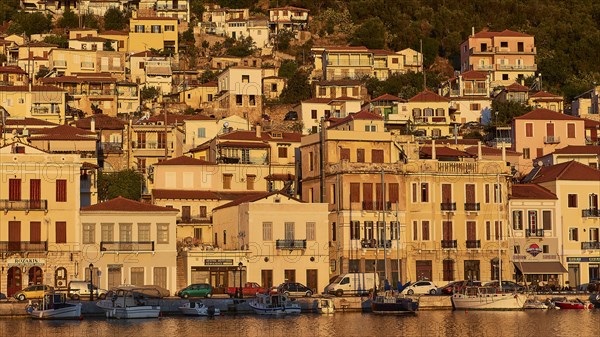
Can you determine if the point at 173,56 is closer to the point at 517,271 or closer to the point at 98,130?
the point at 98,130

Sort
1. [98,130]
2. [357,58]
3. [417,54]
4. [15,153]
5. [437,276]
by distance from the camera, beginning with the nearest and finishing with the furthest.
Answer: [15,153] → [437,276] → [98,130] → [357,58] → [417,54]

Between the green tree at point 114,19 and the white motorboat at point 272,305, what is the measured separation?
104182 mm

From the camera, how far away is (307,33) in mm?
173625

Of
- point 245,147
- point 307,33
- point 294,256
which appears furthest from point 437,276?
point 307,33

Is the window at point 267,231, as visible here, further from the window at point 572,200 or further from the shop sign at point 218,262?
the window at point 572,200

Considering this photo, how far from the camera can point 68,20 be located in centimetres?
17312

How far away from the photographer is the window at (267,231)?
278 feet

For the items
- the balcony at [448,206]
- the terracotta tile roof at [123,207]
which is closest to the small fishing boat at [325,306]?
the terracotta tile roof at [123,207]

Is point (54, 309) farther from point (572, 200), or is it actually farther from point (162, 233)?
point (572, 200)

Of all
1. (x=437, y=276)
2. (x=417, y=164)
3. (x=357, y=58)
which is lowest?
(x=437, y=276)

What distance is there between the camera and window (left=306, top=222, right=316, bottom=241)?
8531 centimetres

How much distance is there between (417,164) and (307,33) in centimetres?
8749

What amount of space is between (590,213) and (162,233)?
29235mm

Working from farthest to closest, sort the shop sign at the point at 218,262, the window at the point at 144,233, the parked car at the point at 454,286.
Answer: the shop sign at the point at 218,262 < the window at the point at 144,233 < the parked car at the point at 454,286
